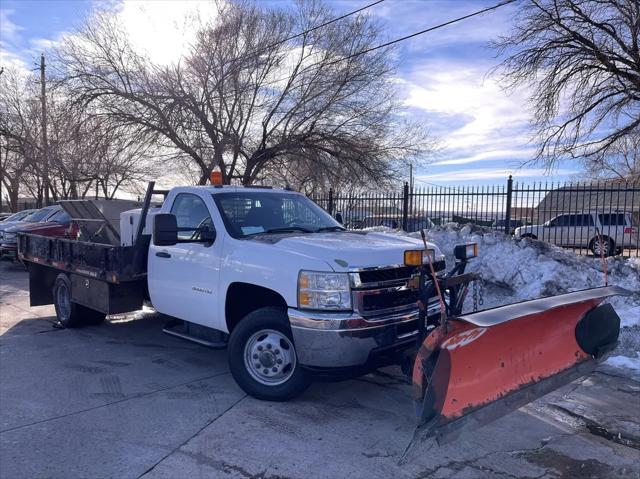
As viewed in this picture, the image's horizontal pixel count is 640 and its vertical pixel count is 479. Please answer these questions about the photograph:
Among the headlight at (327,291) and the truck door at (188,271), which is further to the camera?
the truck door at (188,271)

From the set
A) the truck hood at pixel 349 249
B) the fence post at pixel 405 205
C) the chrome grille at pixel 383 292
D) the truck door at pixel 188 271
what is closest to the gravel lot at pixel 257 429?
Result: the truck door at pixel 188 271

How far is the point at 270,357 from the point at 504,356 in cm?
202

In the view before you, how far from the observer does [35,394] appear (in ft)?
17.7

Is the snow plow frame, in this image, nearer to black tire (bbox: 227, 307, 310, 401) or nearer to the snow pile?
black tire (bbox: 227, 307, 310, 401)

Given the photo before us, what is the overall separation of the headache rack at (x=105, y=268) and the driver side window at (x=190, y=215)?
2.29ft

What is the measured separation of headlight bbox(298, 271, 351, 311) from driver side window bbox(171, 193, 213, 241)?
162 cm

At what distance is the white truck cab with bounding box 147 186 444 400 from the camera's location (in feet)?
15.0

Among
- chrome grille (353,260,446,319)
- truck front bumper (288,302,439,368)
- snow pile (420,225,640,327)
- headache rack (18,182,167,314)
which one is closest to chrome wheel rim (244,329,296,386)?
truck front bumper (288,302,439,368)

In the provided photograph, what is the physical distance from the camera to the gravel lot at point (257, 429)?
3.96 meters

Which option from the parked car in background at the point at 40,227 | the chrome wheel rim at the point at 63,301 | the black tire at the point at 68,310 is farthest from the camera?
the parked car in background at the point at 40,227

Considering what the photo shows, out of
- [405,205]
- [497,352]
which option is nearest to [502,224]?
[405,205]

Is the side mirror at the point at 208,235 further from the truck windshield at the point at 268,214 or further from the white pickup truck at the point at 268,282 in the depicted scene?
the truck windshield at the point at 268,214

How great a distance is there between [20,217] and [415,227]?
1479 centimetres

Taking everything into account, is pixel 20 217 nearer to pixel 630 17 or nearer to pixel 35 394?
pixel 35 394
